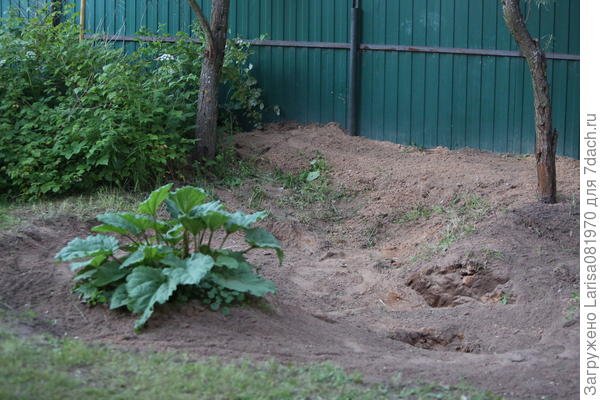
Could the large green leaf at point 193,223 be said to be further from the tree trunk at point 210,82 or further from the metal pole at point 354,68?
the metal pole at point 354,68

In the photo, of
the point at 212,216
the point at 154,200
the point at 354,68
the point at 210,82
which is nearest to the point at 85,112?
the point at 210,82

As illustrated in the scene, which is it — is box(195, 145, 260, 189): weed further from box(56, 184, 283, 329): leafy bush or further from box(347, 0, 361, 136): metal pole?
box(56, 184, 283, 329): leafy bush

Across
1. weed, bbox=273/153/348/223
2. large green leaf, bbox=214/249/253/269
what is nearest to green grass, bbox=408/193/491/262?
weed, bbox=273/153/348/223

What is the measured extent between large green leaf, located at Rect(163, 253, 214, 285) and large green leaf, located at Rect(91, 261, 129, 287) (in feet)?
1.36

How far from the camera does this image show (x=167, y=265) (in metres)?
6.34

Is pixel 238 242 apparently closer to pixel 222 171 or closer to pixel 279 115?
pixel 222 171

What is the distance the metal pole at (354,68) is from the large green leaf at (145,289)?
19.1ft

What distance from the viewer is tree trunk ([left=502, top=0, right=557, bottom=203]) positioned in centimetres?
881

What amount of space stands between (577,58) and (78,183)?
5629 mm

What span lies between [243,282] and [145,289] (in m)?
0.70

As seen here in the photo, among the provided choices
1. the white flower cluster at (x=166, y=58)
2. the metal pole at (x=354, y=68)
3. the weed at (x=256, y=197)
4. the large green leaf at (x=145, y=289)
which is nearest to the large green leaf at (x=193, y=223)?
the large green leaf at (x=145, y=289)

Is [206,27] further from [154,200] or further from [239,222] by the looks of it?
[239,222]

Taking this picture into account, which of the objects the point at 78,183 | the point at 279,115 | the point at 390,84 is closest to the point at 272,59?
the point at 279,115

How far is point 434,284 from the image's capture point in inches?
323
